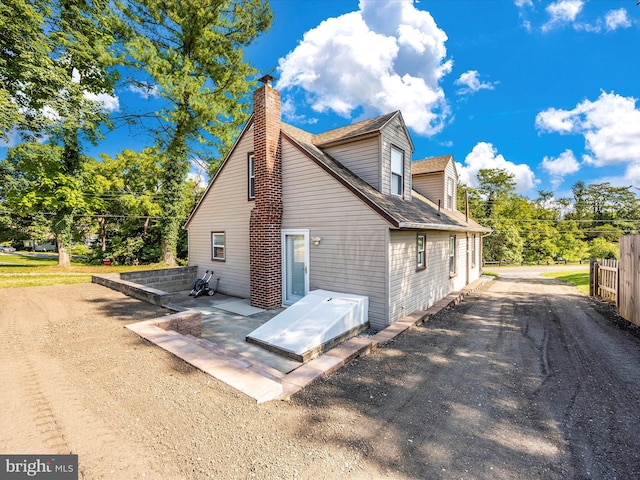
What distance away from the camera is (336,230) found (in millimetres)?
7785

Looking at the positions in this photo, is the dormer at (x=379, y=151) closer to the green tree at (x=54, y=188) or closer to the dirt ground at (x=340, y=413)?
the dirt ground at (x=340, y=413)

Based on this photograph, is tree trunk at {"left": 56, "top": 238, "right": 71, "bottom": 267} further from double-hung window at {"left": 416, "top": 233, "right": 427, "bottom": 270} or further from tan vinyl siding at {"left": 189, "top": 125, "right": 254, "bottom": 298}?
double-hung window at {"left": 416, "top": 233, "right": 427, "bottom": 270}

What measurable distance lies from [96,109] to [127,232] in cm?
1150

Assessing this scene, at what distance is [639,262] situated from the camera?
703cm

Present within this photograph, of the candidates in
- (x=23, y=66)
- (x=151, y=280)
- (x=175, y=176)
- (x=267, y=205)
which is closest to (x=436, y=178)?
(x=267, y=205)

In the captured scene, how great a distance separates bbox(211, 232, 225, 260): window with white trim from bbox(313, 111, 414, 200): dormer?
554 centimetres

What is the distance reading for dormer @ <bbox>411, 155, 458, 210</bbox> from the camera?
13.8 m

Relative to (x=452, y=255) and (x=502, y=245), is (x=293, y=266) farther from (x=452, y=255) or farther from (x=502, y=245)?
(x=502, y=245)

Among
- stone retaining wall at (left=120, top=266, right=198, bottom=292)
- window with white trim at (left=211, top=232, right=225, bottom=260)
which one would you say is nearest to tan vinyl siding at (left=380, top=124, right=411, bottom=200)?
window with white trim at (left=211, top=232, right=225, bottom=260)

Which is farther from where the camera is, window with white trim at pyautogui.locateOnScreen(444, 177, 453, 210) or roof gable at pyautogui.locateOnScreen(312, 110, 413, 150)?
window with white trim at pyautogui.locateOnScreen(444, 177, 453, 210)

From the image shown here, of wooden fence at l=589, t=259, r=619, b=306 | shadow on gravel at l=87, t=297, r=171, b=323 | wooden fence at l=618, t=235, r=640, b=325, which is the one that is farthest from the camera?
wooden fence at l=589, t=259, r=619, b=306

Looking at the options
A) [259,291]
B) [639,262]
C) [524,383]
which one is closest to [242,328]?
[259,291]

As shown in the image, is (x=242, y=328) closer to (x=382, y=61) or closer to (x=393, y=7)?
(x=393, y=7)

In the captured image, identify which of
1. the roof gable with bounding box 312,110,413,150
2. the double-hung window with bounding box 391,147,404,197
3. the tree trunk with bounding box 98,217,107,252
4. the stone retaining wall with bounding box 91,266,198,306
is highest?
the roof gable with bounding box 312,110,413,150
